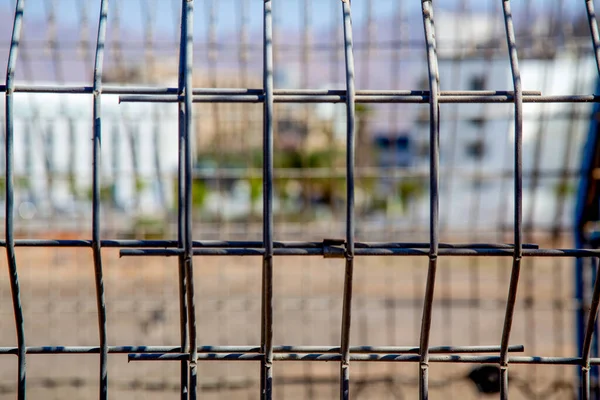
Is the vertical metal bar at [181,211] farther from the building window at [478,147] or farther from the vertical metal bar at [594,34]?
the building window at [478,147]

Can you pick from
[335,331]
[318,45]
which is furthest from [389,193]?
[318,45]

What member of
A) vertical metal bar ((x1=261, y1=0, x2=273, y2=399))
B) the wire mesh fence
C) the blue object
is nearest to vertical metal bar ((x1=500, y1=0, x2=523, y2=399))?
the wire mesh fence

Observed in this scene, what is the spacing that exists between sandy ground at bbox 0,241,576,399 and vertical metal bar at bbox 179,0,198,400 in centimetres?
257

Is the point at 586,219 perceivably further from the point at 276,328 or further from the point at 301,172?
the point at 276,328

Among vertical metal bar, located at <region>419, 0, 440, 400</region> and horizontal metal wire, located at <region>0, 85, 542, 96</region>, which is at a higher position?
horizontal metal wire, located at <region>0, 85, 542, 96</region>

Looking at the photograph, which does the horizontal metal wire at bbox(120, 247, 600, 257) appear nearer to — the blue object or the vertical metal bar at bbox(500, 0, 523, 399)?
the vertical metal bar at bbox(500, 0, 523, 399)

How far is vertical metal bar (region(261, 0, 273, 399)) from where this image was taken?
104 cm

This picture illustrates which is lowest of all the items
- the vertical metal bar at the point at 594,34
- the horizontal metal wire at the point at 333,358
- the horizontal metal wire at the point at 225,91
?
the horizontal metal wire at the point at 333,358

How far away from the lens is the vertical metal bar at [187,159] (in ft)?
3.43

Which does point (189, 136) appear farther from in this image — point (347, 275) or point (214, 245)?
point (347, 275)

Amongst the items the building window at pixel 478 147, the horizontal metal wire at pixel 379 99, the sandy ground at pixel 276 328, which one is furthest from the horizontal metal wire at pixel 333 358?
the building window at pixel 478 147

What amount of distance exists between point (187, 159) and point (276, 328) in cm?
455

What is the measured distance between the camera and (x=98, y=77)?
3.59ft

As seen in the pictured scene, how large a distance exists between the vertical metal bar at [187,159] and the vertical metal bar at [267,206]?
0.40 feet
